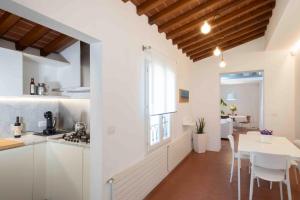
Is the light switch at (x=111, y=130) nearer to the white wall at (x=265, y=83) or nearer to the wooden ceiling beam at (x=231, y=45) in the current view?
the white wall at (x=265, y=83)

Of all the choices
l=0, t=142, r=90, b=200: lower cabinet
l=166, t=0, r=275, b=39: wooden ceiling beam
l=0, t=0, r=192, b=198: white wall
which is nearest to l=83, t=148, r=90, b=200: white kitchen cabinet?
l=0, t=142, r=90, b=200: lower cabinet

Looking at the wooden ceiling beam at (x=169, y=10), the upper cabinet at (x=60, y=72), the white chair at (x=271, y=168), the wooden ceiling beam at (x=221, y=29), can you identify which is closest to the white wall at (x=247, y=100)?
the wooden ceiling beam at (x=221, y=29)

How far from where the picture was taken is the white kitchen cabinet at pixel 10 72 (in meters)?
2.40

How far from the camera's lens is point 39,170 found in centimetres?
251

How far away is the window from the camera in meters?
2.88

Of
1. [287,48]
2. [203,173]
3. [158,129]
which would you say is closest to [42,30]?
[158,129]

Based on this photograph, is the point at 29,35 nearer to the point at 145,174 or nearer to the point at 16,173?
the point at 16,173

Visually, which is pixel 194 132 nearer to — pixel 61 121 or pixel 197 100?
pixel 197 100

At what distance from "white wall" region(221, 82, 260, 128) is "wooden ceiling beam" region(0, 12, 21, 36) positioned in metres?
10.2

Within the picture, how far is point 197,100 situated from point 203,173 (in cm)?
240

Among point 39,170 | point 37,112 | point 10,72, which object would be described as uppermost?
point 10,72

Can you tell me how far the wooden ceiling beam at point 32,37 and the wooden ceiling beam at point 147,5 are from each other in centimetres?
130

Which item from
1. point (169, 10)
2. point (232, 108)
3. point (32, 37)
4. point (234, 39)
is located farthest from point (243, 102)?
point (32, 37)

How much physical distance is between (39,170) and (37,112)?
3.37 ft
